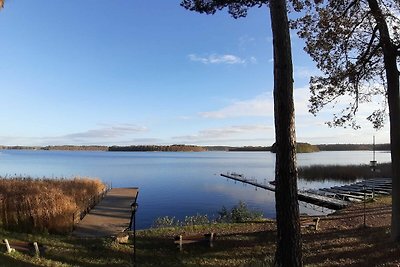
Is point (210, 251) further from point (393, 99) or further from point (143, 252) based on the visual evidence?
point (393, 99)

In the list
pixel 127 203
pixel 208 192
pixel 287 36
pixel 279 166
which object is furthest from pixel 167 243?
pixel 208 192

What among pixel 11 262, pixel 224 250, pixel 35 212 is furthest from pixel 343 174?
pixel 11 262

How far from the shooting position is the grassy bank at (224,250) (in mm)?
10023

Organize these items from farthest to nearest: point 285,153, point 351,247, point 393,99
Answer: point 351,247 → point 393,99 → point 285,153

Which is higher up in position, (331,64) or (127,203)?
(331,64)

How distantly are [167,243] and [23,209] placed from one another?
606 centimetres

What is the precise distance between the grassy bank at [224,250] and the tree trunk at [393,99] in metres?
1.00

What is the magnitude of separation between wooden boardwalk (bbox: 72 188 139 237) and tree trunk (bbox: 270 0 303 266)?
964 centimetres

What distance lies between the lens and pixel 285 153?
7.45 metres

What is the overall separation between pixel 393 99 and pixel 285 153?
517 cm

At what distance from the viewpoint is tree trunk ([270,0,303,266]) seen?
7375 mm

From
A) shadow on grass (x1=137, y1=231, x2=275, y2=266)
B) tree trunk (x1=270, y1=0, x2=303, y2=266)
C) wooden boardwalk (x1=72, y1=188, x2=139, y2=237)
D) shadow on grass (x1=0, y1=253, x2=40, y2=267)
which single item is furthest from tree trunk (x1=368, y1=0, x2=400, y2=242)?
wooden boardwalk (x1=72, y1=188, x2=139, y2=237)

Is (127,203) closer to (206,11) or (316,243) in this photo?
(316,243)

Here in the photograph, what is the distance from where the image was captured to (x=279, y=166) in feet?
24.5
